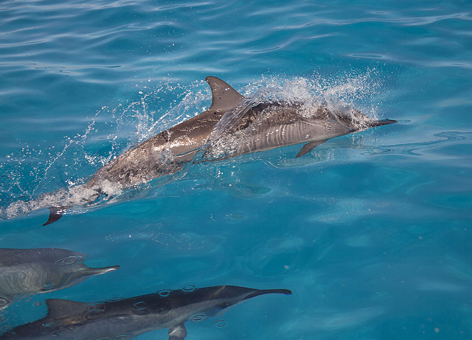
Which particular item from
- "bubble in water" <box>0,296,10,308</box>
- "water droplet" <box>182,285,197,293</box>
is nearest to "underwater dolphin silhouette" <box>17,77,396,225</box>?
"bubble in water" <box>0,296,10,308</box>

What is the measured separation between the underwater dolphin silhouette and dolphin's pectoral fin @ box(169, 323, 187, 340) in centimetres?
226

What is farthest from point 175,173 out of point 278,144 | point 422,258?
point 422,258

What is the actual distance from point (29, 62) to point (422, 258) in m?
9.72

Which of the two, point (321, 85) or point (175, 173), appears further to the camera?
point (321, 85)

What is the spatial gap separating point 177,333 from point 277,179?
7.89ft

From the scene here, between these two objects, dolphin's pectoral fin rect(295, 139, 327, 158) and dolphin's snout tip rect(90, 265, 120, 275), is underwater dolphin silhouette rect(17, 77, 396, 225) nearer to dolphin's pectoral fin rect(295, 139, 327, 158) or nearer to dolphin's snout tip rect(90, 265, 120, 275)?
dolphin's pectoral fin rect(295, 139, 327, 158)

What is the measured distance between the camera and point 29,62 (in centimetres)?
921

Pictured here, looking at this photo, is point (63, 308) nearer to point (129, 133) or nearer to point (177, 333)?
point (177, 333)

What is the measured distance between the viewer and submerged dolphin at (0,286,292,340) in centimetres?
302

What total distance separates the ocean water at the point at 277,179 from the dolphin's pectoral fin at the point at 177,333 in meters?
0.09

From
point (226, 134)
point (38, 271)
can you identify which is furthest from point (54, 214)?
point (226, 134)

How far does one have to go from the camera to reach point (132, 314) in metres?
3.22

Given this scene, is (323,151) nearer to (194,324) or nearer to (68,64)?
(194,324)

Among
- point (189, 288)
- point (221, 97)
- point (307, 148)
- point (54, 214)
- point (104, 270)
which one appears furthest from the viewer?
point (221, 97)
